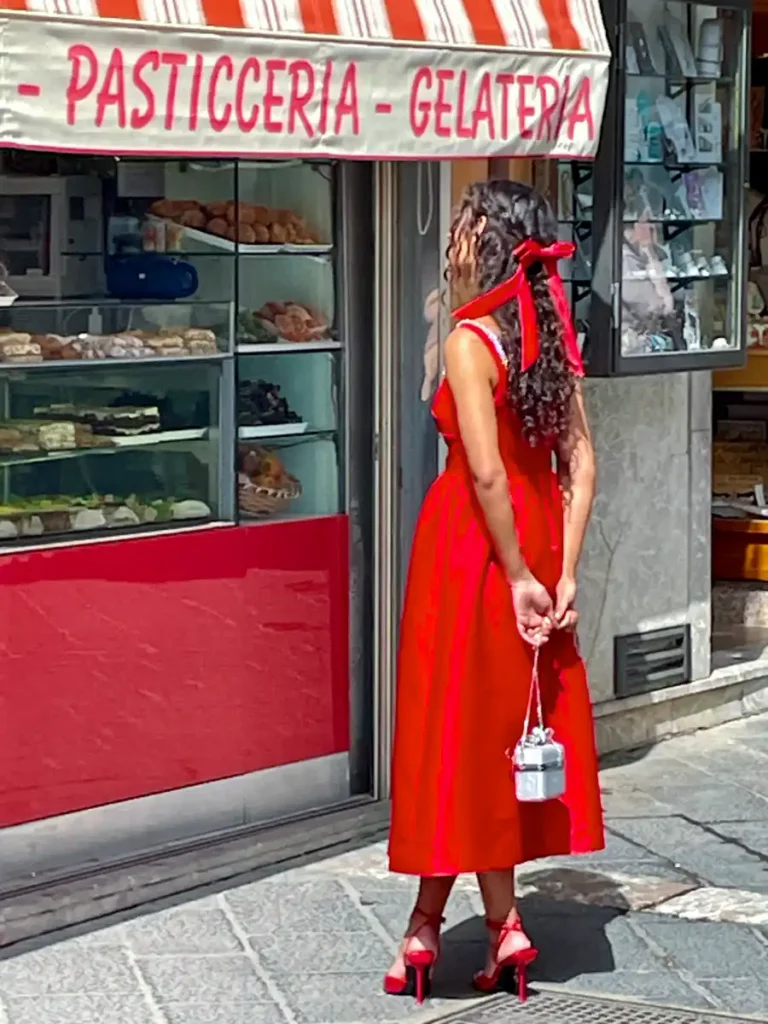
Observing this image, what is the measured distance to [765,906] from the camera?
630cm

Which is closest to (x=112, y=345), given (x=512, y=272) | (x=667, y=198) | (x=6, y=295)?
(x=6, y=295)

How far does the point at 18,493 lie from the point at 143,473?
1.58 feet

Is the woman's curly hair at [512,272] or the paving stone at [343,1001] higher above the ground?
the woman's curly hair at [512,272]

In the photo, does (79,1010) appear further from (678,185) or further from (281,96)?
(678,185)

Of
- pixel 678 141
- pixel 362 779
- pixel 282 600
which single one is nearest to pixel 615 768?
pixel 362 779

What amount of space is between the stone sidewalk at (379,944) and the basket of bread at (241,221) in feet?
6.34

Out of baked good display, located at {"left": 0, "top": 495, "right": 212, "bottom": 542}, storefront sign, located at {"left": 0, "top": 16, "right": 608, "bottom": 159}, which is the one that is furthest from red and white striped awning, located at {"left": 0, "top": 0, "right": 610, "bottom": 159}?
baked good display, located at {"left": 0, "top": 495, "right": 212, "bottom": 542}

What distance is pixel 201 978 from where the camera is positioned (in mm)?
5613

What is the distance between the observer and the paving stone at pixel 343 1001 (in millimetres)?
5332

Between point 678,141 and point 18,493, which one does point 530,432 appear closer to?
point 18,493

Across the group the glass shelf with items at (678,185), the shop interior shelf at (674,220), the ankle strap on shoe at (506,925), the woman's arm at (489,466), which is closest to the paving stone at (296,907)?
the ankle strap on shoe at (506,925)

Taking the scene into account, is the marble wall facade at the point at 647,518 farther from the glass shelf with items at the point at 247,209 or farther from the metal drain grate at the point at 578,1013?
the metal drain grate at the point at 578,1013

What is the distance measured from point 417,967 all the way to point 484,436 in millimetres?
1332

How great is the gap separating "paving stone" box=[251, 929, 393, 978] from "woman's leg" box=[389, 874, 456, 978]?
1.02 ft
